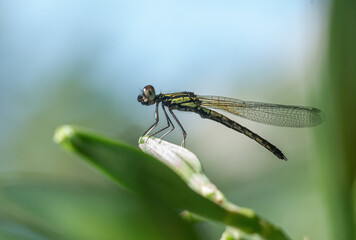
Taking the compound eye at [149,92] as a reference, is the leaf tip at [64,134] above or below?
below

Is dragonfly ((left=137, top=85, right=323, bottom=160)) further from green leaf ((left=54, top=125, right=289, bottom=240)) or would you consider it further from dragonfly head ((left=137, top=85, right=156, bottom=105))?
green leaf ((left=54, top=125, right=289, bottom=240))

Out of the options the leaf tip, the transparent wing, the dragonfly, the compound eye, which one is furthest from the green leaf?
the compound eye

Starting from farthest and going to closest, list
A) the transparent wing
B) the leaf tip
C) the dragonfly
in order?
the dragonfly, the transparent wing, the leaf tip

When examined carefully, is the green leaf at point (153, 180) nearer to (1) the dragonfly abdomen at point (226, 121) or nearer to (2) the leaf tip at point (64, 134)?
(2) the leaf tip at point (64, 134)

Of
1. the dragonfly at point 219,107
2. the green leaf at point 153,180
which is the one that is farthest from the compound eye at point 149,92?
the green leaf at point 153,180

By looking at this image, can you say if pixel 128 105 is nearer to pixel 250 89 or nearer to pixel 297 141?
pixel 250 89

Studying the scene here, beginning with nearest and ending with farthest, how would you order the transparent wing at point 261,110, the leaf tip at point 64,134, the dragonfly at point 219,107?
the leaf tip at point 64,134, the transparent wing at point 261,110, the dragonfly at point 219,107

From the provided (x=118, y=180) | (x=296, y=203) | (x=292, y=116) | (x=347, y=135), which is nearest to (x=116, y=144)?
(x=118, y=180)
